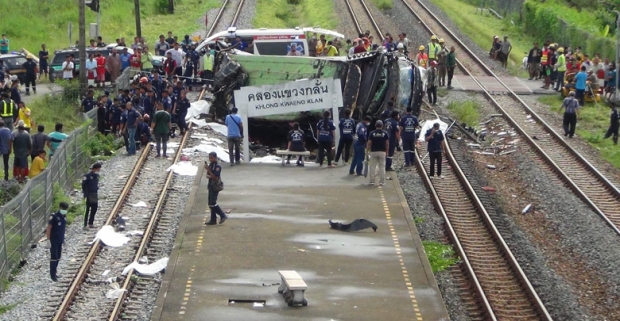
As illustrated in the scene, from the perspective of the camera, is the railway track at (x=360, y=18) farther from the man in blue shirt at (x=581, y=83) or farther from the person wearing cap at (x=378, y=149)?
the person wearing cap at (x=378, y=149)

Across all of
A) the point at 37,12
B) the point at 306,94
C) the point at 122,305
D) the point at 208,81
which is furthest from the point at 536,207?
the point at 37,12

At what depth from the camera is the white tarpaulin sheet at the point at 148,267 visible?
16.9 metres

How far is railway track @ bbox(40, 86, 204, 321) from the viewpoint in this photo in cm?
1536

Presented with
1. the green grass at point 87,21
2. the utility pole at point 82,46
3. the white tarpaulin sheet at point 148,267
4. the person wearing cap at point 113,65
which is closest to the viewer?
the white tarpaulin sheet at point 148,267

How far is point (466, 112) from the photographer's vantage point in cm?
3197

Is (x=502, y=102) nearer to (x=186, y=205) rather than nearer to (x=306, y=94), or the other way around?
(x=306, y=94)

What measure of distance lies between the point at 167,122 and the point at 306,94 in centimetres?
328

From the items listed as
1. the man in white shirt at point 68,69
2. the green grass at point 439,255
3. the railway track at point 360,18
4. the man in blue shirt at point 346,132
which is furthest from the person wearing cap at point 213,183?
the railway track at point 360,18

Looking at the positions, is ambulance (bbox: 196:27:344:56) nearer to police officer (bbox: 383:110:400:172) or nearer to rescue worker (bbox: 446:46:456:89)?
rescue worker (bbox: 446:46:456:89)

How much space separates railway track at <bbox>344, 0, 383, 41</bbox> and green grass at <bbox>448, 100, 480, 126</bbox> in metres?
11.0

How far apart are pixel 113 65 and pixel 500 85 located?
42.4 feet

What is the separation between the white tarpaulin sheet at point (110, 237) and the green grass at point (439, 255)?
5212mm

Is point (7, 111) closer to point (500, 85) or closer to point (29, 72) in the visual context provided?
point (29, 72)

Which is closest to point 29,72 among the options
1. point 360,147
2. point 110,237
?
point 360,147
